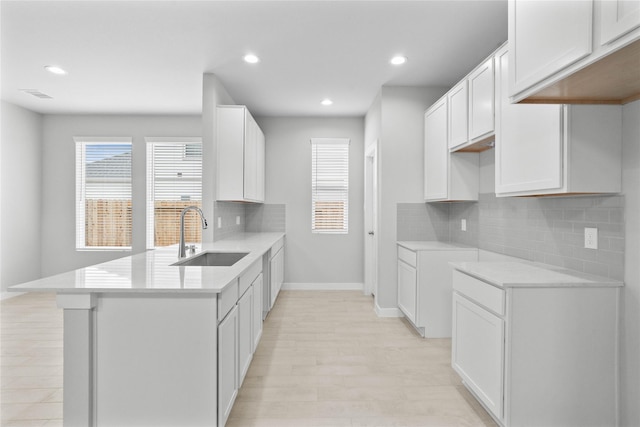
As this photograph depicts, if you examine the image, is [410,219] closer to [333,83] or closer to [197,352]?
[333,83]

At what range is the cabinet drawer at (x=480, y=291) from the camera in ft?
6.30

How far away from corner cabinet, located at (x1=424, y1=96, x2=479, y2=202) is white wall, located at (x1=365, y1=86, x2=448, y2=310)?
0.24 meters

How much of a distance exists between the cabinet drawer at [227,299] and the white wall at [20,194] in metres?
4.75

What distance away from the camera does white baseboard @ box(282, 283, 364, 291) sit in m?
5.48

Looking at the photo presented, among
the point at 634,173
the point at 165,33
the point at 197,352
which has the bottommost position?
the point at 197,352

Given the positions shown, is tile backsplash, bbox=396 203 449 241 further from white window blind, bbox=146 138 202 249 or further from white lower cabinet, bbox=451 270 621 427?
white window blind, bbox=146 138 202 249

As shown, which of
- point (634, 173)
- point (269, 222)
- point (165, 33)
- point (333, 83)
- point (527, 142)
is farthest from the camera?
point (269, 222)

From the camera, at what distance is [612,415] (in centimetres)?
183

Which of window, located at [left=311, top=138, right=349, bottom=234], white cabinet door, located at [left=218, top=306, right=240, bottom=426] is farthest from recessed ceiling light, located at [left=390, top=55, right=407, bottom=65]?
white cabinet door, located at [left=218, top=306, right=240, bottom=426]

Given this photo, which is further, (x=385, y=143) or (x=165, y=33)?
(x=385, y=143)

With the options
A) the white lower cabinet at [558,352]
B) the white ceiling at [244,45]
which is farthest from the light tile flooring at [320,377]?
the white ceiling at [244,45]

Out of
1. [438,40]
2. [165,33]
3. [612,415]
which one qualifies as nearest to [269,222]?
[165,33]

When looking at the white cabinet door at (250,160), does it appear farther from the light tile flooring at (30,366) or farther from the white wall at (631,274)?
the white wall at (631,274)

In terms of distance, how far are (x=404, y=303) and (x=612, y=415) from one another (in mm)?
2112
